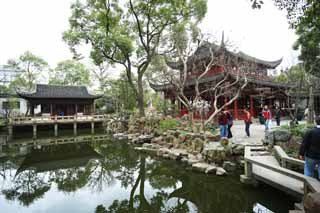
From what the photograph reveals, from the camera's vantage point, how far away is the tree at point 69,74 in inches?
1181

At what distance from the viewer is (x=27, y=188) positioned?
6.23 m

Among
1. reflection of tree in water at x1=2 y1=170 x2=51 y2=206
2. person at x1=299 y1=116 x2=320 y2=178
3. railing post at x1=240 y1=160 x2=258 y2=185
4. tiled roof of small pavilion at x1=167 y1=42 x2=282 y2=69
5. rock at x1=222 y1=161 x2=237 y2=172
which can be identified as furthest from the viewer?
tiled roof of small pavilion at x1=167 y1=42 x2=282 y2=69

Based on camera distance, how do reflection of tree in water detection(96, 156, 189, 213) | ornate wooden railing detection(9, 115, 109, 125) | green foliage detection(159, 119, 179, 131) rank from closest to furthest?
reflection of tree in water detection(96, 156, 189, 213)
green foliage detection(159, 119, 179, 131)
ornate wooden railing detection(9, 115, 109, 125)

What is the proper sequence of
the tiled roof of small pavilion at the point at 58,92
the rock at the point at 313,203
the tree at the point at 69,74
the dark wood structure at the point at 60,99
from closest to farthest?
the rock at the point at 313,203 → the tiled roof of small pavilion at the point at 58,92 → the dark wood structure at the point at 60,99 → the tree at the point at 69,74

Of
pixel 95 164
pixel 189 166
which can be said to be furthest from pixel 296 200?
pixel 95 164

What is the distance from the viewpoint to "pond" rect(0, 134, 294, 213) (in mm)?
4758

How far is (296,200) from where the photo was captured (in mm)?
4410

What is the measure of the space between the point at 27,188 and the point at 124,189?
2.90 metres

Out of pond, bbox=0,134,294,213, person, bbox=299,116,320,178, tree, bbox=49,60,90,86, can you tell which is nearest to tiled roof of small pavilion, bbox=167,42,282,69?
pond, bbox=0,134,294,213

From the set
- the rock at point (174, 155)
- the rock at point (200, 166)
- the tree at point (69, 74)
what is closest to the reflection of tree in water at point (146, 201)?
the rock at point (200, 166)

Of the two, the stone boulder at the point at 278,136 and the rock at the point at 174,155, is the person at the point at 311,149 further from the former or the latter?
the rock at the point at 174,155

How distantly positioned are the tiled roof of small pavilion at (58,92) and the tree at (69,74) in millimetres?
5678

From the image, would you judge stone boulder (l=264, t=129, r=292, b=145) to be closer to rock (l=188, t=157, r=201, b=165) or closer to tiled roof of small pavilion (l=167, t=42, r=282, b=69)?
rock (l=188, t=157, r=201, b=165)

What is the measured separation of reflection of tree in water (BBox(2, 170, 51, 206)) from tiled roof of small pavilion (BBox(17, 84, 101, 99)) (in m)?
15.6
